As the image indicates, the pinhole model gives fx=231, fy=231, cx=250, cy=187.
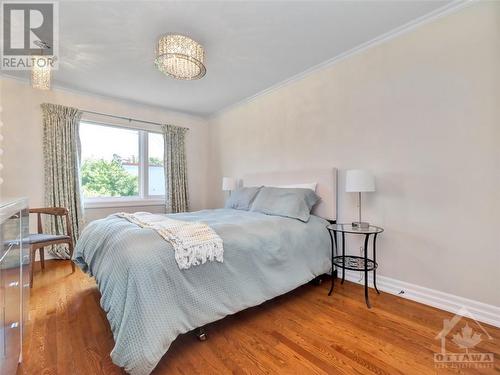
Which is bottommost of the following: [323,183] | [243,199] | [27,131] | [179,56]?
[243,199]

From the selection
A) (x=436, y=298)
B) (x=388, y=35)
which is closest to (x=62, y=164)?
(x=388, y=35)

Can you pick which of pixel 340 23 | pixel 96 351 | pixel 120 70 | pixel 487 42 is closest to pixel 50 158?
pixel 120 70

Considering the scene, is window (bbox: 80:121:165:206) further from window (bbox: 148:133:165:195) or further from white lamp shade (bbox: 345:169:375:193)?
white lamp shade (bbox: 345:169:375:193)

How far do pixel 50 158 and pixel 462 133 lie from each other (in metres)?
4.67

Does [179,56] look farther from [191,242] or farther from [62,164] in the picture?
[62,164]

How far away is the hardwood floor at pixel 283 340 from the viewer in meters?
1.31

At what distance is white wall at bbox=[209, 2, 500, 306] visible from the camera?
1.75 metres

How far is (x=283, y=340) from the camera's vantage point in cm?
154

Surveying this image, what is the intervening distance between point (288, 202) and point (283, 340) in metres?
1.32

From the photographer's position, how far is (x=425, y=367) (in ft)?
4.26

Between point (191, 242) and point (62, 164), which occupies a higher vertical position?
point (62, 164)

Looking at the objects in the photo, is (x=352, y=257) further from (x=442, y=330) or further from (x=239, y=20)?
(x=239, y=20)

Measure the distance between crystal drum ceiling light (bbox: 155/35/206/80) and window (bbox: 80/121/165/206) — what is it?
7.76 feet

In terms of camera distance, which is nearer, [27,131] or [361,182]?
[361,182]
